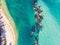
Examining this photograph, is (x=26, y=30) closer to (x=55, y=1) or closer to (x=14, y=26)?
(x=14, y=26)

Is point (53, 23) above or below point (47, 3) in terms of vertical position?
→ below

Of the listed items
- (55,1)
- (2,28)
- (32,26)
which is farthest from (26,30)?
(55,1)

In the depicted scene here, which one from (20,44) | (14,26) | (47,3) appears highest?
(47,3)
